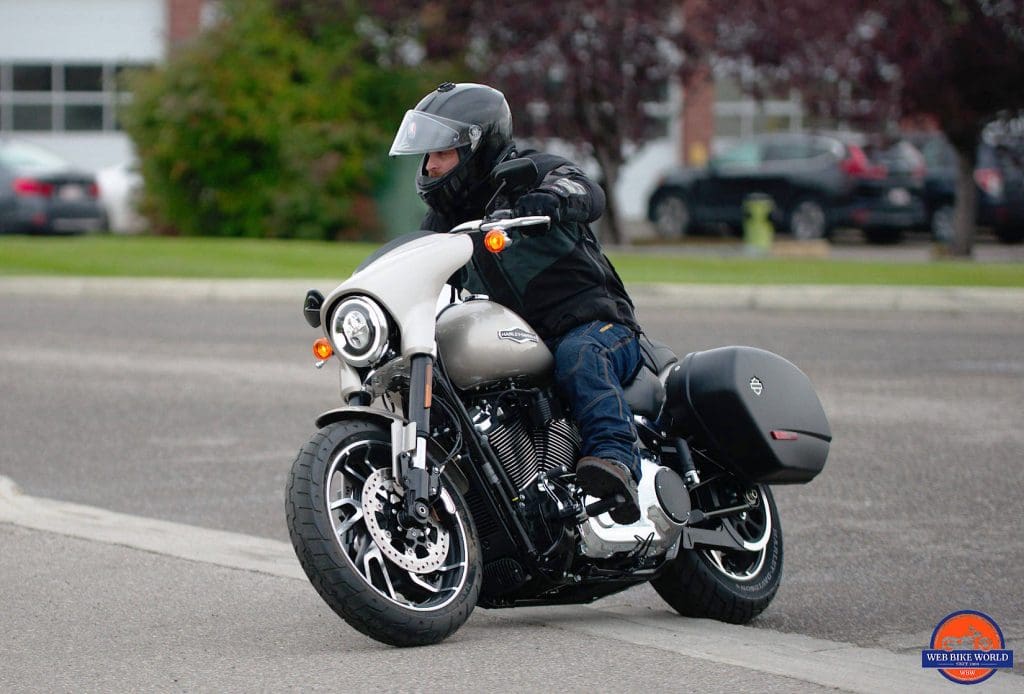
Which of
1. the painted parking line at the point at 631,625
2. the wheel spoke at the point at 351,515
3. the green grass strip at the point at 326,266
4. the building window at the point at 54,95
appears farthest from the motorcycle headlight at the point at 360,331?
the building window at the point at 54,95

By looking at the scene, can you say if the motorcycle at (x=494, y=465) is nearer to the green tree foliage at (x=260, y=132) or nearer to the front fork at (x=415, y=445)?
the front fork at (x=415, y=445)

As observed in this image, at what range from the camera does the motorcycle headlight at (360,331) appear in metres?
5.07

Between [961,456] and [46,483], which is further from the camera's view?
[961,456]

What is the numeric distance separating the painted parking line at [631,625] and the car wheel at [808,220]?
24.6 meters

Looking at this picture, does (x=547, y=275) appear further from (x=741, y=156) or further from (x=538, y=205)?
(x=741, y=156)

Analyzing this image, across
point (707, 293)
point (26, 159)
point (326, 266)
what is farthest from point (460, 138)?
point (26, 159)

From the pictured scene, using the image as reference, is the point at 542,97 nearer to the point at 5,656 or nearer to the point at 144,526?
the point at 144,526

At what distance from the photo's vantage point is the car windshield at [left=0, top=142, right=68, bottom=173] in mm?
27531

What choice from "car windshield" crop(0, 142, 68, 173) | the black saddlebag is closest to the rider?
the black saddlebag

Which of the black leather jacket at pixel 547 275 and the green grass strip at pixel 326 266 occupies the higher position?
the black leather jacket at pixel 547 275

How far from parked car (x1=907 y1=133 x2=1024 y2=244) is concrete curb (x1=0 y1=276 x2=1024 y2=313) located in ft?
39.5

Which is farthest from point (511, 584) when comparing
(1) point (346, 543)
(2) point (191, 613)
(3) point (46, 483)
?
(3) point (46, 483)

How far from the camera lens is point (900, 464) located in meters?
9.03

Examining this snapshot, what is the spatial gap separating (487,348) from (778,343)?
30.3ft
